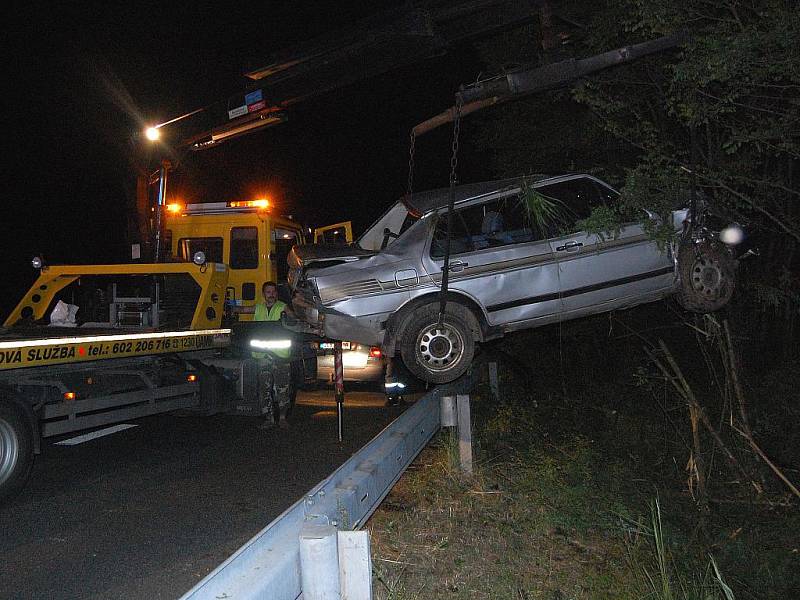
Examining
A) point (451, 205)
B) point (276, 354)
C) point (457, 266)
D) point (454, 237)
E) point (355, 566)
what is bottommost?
point (355, 566)

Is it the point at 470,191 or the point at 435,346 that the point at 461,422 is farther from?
the point at 470,191

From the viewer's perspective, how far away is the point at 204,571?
4.83 m

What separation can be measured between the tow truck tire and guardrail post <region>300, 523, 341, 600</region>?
4747 millimetres

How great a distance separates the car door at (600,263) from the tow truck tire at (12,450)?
473 centimetres

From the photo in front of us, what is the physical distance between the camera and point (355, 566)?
250cm

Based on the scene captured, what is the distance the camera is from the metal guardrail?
2.16 meters

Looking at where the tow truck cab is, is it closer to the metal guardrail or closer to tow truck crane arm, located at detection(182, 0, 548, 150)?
tow truck crane arm, located at detection(182, 0, 548, 150)

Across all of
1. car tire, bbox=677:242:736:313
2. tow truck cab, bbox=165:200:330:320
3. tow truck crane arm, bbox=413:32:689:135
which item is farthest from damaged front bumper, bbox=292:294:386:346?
tow truck cab, bbox=165:200:330:320

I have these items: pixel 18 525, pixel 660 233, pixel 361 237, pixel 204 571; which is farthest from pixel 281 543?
pixel 361 237

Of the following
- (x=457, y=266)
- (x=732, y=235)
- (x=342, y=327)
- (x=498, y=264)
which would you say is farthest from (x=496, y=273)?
(x=732, y=235)

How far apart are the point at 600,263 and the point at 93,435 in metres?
6.46

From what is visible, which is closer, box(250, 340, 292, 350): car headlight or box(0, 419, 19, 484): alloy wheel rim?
box(0, 419, 19, 484): alloy wheel rim

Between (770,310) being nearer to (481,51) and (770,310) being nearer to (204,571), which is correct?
(481,51)

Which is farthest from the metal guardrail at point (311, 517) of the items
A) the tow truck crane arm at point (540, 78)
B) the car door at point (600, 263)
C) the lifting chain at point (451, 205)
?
the tow truck crane arm at point (540, 78)
